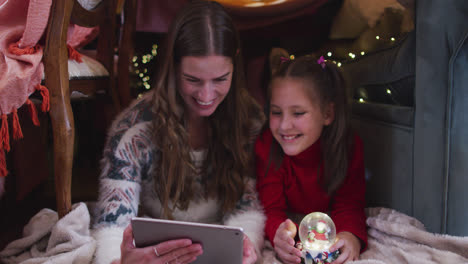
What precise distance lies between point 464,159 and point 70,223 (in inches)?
40.4

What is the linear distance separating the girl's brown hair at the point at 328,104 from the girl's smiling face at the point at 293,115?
0.07ft

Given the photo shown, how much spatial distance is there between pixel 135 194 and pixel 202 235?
1.24 feet

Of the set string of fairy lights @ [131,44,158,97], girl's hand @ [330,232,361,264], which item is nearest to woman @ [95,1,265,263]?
girl's hand @ [330,232,361,264]

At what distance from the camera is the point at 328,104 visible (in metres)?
1.14

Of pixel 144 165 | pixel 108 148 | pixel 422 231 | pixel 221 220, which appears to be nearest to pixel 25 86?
pixel 108 148

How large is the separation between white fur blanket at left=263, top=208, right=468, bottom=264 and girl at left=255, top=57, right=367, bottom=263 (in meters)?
0.05

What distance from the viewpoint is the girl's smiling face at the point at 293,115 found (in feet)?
3.49

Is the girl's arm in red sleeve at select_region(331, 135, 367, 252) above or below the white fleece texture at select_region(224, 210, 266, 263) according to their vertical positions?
above

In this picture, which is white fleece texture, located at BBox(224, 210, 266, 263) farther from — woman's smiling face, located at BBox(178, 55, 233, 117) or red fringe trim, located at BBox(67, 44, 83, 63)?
red fringe trim, located at BBox(67, 44, 83, 63)

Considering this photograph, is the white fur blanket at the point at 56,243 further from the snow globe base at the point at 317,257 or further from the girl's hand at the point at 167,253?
the snow globe base at the point at 317,257

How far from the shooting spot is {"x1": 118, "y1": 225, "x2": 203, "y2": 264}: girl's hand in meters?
0.72

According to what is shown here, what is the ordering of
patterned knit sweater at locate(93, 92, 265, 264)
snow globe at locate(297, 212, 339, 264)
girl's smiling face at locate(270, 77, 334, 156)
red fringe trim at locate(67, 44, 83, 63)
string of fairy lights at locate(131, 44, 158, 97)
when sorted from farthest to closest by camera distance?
string of fairy lights at locate(131, 44, 158, 97) < red fringe trim at locate(67, 44, 83, 63) < girl's smiling face at locate(270, 77, 334, 156) < patterned knit sweater at locate(93, 92, 265, 264) < snow globe at locate(297, 212, 339, 264)

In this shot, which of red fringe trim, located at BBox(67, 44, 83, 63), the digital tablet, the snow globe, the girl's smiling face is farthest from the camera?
red fringe trim, located at BBox(67, 44, 83, 63)

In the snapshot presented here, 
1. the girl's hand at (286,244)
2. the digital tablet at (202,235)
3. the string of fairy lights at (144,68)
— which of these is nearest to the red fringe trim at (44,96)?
the digital tablet at (202,235)
